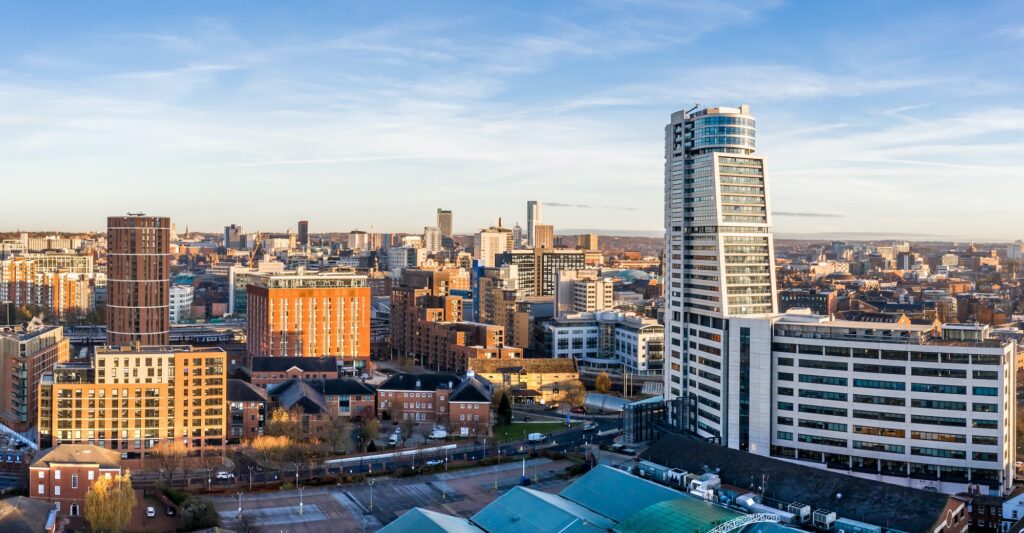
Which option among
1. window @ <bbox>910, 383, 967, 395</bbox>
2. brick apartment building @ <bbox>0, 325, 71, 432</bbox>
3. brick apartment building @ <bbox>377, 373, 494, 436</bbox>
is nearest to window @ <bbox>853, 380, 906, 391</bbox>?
window @ <bbox>910, 383, 967, 395</bbox>

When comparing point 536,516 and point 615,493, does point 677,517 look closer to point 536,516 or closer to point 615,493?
point 615,493

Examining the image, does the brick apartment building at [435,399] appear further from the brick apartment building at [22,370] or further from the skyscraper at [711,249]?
the brick apartment building at [22,370]

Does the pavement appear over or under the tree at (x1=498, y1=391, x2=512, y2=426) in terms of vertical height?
under

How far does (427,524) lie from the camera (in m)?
35.3

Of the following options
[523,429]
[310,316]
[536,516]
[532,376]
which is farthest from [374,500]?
[310,316]

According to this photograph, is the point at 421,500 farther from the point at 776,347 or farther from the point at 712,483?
the point at 776,347

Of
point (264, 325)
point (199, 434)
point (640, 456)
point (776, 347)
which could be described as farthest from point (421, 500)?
point (264, 325)

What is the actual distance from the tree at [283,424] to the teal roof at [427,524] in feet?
60.9

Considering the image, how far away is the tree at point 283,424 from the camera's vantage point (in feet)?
176

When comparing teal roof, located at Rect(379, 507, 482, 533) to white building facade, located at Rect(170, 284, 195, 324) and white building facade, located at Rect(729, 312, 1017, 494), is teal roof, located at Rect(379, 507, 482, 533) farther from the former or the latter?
white building facade, located at Rect(170, 284, 195, 324)

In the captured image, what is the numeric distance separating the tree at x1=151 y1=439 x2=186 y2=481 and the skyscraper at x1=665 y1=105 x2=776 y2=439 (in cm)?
2810

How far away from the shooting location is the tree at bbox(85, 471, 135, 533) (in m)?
37.6

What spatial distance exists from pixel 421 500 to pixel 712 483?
13.5 metres

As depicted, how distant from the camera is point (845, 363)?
A: 153ft
